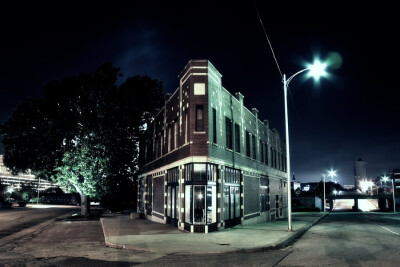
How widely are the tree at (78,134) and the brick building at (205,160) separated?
354cm

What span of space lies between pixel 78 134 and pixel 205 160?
606 inches

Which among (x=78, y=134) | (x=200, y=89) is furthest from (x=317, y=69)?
(x=78, y=134)

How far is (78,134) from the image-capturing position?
93.7 ft

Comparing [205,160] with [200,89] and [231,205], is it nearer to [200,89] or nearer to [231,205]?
[200,89]

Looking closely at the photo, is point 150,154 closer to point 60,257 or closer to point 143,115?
point 143,115

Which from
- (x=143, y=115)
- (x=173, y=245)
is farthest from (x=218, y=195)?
(x=143, y=115)

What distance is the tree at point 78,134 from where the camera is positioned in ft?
90.6

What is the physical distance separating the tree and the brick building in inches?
139

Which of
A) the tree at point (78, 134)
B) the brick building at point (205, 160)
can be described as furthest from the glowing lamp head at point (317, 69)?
the tree at point (78, 134)

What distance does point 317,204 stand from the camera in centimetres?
8081

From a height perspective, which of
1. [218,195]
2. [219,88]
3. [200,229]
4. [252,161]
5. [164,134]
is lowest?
[200,229]

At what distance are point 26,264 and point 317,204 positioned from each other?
80.2 m

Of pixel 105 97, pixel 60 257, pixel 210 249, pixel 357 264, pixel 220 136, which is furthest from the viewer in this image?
pixel 105 97

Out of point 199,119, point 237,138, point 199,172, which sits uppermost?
point 199,119
